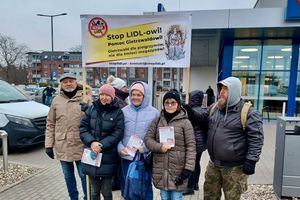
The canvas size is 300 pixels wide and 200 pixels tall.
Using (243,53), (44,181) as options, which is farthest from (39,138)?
(243,53)

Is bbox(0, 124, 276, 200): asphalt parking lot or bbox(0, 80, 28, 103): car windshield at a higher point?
bbox(0, 80, 28, 103): car windshield

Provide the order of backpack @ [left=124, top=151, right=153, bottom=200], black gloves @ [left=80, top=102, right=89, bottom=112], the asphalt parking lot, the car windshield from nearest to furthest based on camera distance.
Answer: backpack @ [left=124, top=151, right=153, bottom=200], black gloves @ [left=80, top=102, right=89, bottom=112], the asphalt parking lot, the car windshield

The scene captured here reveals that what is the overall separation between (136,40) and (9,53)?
2067 inches

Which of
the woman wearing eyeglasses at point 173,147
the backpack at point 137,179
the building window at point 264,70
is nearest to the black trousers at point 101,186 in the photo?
the backpack at point 137,179

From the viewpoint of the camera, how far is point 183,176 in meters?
2.64

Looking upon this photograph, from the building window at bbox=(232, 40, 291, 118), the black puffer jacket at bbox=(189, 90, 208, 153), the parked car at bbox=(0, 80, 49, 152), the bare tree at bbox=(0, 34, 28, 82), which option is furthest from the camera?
the bare tree at bbox=(0, 34, 28, 82)

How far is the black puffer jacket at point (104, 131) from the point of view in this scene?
2.90 meters

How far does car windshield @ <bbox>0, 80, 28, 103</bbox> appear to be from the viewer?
6707 mm

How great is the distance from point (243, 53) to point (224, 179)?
33.5 feet

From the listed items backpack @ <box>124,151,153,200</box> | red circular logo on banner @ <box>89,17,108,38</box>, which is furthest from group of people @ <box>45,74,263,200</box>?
red circular logo on banner @ <box>89,17,108,38</box>

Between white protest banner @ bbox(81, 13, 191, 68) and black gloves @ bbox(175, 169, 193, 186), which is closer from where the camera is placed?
black gloves @ bbox(175, 169, 193, 186)

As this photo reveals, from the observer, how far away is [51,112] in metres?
3.33

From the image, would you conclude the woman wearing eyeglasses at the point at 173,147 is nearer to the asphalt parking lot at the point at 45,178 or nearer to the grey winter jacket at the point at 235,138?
the grey winter jacket at the point at 235,138

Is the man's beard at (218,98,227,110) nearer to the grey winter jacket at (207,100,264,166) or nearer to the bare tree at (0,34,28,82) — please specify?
the grey winter jacket at (207,100,264,166)
